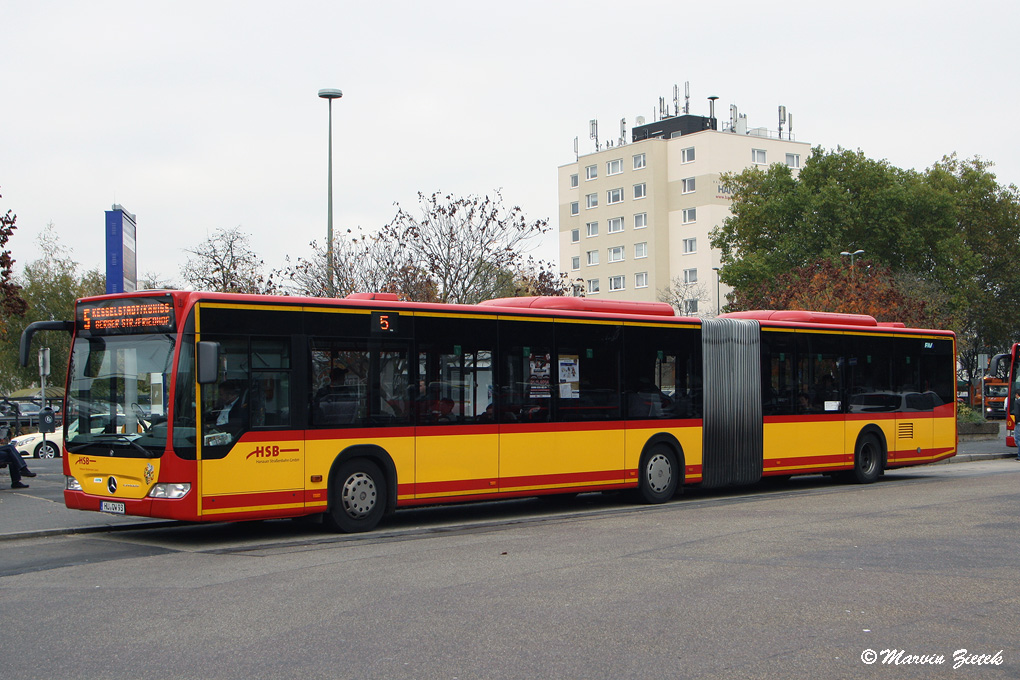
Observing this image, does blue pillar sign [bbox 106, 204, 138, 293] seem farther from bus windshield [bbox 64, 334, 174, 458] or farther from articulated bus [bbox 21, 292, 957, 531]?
bus windshield [bbox 64, 334, 174, 458]

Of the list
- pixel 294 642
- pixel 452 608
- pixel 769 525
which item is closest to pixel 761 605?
pixel 452 608

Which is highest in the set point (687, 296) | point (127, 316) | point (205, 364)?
point (687, 296)

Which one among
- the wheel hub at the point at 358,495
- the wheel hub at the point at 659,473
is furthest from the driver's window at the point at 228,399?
the wheel hub at the point at 659,473

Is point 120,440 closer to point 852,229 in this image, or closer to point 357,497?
point 357,497

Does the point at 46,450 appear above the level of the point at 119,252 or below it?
below

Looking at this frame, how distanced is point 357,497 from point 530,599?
511 cm

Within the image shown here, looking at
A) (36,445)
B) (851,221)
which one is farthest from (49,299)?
(851,221)

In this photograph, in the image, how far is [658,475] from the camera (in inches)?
655

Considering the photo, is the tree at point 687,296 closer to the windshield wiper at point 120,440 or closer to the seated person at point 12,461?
the seated person at point 12,461

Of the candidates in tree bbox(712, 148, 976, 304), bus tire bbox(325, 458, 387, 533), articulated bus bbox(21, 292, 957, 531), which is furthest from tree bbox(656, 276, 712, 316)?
bus tire bbox(325, 458, 387, 533)

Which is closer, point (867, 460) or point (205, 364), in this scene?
point (205, 364)

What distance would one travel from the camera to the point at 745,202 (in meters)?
60.8

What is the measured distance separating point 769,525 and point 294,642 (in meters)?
7.49

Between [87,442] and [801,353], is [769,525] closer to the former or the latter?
[801,353]
